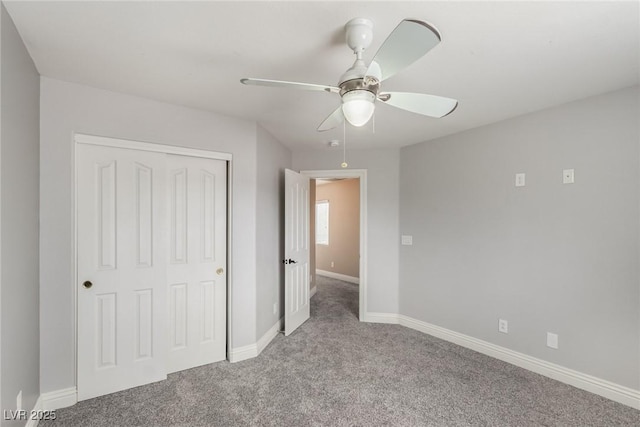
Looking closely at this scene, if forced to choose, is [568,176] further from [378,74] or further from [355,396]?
[355,396]

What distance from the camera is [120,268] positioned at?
7.16 ft

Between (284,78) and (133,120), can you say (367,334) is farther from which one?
(133,120)

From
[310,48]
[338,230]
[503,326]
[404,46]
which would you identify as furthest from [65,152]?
[338,230]

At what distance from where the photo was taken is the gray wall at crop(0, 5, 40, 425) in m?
1.34

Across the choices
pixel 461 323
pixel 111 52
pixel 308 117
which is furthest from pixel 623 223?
pixel 111 52

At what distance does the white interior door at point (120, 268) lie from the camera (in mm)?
2066

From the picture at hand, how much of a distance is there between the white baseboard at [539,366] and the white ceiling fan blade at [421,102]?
250 cm

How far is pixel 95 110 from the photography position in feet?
6.76

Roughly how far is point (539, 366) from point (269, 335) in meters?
2.58

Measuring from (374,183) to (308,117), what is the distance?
152cm

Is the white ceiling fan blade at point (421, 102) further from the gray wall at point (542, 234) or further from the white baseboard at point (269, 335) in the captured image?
the white baseboard at point (269, 335)

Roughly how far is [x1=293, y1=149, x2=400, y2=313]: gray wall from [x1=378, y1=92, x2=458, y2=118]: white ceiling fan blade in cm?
232

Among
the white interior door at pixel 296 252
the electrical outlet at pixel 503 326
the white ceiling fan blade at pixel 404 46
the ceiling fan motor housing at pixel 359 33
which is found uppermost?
the ceiling fan motor housing at pixel 359 33

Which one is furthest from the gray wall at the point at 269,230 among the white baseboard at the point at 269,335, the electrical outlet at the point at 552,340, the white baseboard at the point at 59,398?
the electrical outlet at the point at 552,340
